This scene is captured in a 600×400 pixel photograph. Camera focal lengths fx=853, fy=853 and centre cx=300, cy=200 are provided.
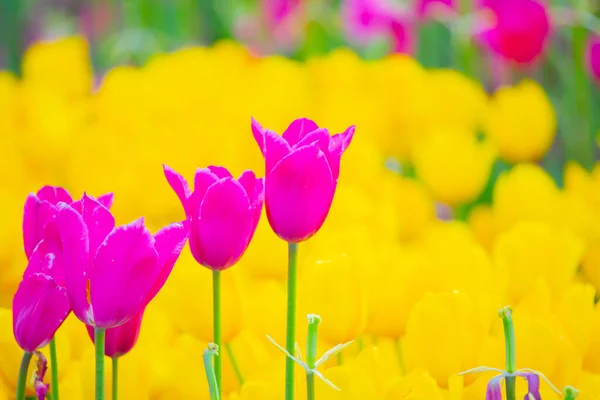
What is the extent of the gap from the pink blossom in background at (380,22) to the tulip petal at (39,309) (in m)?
0.95

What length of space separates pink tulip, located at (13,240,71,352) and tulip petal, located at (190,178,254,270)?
0.20 ft

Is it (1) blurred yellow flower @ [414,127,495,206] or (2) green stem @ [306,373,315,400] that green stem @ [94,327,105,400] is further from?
(1) blurred yellow flower @ [414,127,495,206]

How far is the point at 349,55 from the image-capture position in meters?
1.10

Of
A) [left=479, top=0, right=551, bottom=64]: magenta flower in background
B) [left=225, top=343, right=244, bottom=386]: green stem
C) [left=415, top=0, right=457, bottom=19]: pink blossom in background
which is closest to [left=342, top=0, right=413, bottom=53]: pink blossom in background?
[left=415, top=0, right=457, bottom=19]: pink blossom in background

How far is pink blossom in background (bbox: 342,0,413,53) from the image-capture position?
1.25m

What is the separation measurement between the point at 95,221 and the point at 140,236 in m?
0.03

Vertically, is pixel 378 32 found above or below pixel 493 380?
above

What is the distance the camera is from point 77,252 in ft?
1.11

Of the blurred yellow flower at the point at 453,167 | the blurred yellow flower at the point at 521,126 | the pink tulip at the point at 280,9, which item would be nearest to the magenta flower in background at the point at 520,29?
the blurred yellow flower at the point at 521,126

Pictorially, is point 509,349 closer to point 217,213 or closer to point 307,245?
point 217,213

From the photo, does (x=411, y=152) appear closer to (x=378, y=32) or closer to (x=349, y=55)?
(x=349, y=55)

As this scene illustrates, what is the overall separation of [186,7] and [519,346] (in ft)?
4.16

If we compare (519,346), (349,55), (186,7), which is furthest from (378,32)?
(519,346)

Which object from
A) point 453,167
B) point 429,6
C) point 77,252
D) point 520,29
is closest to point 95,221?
point 77,252
